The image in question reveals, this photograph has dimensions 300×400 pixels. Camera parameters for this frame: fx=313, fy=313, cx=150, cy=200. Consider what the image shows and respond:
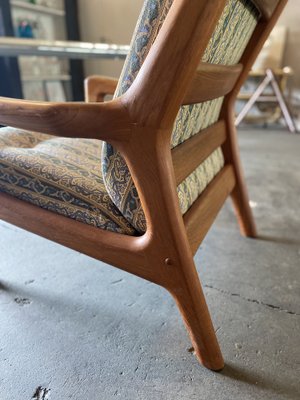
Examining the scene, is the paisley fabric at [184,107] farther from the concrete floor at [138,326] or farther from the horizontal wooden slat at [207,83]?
the concrete floor at [138,326]

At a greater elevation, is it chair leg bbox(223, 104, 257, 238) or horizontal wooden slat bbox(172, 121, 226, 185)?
horizontal wooden slat bbox(172, 121, 226, 185)

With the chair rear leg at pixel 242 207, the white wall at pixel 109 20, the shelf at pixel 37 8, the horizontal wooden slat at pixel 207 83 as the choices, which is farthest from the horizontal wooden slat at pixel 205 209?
the white wall at pixel 109 20

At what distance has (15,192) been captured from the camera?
738 mm

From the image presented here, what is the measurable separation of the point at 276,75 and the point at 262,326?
3.21 meters

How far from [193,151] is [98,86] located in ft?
2.02

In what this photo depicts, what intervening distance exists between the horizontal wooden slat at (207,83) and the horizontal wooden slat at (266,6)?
165mm

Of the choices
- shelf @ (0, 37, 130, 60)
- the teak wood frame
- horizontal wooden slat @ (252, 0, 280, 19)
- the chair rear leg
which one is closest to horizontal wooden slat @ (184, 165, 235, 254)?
the teak wood frame

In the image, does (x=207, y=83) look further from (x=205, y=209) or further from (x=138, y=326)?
(x=138, y=326)

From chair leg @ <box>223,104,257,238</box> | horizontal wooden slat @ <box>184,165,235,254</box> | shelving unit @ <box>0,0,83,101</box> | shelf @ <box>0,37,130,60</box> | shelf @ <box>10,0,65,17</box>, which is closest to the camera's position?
horizontal wooden slat @ <box>184,165,235,254</box>

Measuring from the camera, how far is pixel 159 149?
547 mm

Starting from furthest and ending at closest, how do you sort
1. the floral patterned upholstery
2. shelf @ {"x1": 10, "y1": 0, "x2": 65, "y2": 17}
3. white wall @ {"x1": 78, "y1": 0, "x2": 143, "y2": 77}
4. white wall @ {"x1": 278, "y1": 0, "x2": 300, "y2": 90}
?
white wall @ {"x1": 78, "y1": 0, "x2": 143, "y2": 77} < white wall @ {"x1": 278, "y1": 0, "x2": 300, "y2": 90} < shelf @ {"x1": 10, "y1": 0, "x2": 65, "y2": 17} < the floral patterned upholstery

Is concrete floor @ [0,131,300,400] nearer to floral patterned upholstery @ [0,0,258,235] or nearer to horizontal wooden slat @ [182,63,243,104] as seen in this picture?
floral patterned upholstery @ [0,0,258,235]

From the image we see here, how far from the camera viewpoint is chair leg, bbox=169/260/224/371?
2.07 ft

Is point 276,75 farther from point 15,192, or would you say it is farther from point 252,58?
point 15,192
